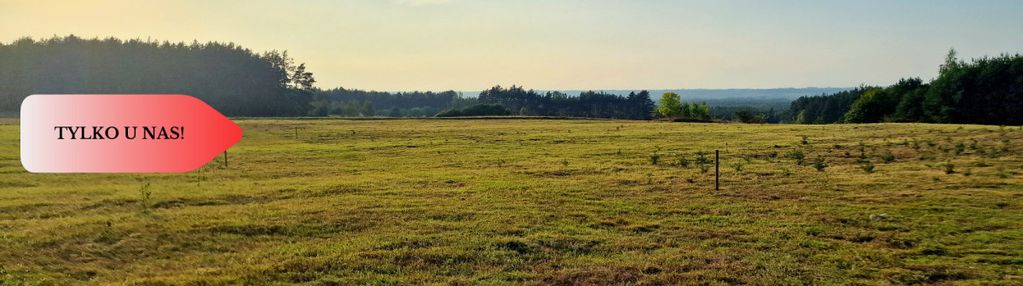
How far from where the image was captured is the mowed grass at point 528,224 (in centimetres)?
1014

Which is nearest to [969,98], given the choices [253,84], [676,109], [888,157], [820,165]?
[676,109]

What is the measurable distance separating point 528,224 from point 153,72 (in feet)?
380

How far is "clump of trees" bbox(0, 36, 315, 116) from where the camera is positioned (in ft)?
329

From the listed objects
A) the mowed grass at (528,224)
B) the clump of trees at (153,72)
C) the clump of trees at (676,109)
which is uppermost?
the clump of trees at (153,72)

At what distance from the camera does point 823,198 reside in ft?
55.5

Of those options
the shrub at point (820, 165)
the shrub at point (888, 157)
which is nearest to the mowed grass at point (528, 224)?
the shrub at point (820, 165)

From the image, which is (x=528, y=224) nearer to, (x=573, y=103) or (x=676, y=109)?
(x=676, y=109)

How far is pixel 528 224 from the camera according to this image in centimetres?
1359

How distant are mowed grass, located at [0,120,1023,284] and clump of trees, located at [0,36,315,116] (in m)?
93.8

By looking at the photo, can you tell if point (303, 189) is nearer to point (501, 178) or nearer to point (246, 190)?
point (246, 190)

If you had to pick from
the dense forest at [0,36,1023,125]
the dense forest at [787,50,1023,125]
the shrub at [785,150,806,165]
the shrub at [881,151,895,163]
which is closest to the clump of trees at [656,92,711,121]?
the dense forest at [0,36,1023,125]

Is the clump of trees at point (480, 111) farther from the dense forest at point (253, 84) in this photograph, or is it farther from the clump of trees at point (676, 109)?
the clump of trees at point (676, 109)

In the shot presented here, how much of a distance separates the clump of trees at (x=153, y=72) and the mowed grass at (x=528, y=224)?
9383cm

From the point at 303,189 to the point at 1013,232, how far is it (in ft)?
57.6
